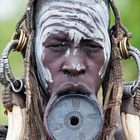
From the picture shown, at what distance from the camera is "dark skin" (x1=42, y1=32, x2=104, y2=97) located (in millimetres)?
3689

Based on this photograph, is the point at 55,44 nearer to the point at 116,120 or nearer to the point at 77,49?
the point at 77,49

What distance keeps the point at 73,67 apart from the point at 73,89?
0.28ft

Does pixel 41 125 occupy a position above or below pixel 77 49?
below

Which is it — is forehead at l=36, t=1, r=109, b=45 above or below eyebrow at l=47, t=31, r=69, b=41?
above

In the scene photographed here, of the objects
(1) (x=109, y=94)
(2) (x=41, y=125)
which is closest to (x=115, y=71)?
(1) (x=109, y=94)

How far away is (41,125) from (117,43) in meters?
0.47

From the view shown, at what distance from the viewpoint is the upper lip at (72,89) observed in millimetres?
3660

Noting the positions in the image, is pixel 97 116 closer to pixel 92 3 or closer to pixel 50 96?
pixel 50 96

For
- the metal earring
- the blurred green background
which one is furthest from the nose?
the blurred green background

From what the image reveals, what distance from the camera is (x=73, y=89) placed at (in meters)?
3.67

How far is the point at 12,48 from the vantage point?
13.3 ft

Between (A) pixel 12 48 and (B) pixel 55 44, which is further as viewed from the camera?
(A) pixel 12 48

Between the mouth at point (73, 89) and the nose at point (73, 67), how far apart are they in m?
0.06

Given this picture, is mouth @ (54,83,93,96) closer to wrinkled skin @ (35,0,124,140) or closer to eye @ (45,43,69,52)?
wrinkled skin @ (35,0,124,140)
